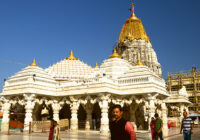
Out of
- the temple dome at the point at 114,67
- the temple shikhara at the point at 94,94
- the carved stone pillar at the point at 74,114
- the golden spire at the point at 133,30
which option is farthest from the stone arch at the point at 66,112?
the golden spire at the point at 133,30

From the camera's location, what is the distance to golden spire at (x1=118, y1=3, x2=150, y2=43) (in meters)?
55.8

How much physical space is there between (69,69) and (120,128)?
34.0 meters

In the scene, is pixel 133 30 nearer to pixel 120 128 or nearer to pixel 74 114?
pixel 74 114

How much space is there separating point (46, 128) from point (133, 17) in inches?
1738

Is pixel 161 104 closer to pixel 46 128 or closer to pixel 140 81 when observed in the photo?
pixel 140 81

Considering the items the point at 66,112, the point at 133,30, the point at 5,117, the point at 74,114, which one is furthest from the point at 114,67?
the point at 133,30

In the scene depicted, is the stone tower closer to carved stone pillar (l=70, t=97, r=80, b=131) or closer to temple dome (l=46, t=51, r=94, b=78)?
temple dome (l=46, t=51, r=94, b=78)

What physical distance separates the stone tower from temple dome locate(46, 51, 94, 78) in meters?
14.5

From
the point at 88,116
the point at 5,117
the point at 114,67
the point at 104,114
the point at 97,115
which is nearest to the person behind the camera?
the point at 104,114

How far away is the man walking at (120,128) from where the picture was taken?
188 inches

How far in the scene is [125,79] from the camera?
2639cm

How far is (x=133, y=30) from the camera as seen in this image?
2276 inches

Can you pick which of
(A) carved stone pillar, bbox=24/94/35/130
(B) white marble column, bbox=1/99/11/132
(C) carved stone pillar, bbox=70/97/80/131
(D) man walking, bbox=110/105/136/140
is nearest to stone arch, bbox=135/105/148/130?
(C) carved stone pillar, bbox=70/97/80/131

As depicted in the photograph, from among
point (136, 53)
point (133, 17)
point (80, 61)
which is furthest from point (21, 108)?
point (133, 17)
